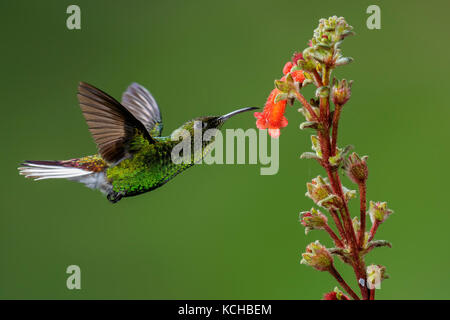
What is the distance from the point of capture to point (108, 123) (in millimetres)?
1833

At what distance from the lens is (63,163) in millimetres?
2131

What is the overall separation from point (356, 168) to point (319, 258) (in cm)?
24

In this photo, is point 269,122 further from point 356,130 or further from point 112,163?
point 356,130

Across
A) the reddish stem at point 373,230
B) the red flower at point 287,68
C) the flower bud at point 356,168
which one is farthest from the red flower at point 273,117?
the reddish stem at point 373,230

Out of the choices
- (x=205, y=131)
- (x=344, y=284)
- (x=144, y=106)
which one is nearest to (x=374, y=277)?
(x=344, y=284)

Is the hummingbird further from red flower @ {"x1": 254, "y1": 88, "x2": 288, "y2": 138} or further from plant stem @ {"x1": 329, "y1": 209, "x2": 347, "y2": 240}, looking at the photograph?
plant stem @ {"x1": 329, "y1": 209, "x2": 347, "y2": 240}

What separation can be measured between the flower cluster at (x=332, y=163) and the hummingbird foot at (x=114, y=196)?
1.03 m

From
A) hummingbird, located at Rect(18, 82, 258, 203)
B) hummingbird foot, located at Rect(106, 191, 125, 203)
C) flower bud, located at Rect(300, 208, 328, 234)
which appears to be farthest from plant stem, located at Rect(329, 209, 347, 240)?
hummingbird foot, located at Rect(106, 191, 125, 203)

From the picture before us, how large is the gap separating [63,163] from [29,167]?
18cm

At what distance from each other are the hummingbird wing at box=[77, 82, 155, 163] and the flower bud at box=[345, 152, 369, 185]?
0.89 metres

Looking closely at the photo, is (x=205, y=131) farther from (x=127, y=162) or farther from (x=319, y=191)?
(x=319, y=191)

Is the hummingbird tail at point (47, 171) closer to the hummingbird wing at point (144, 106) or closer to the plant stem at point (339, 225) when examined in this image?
the hummingbird wing at point (144, 106)

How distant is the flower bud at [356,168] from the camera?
1.19 m

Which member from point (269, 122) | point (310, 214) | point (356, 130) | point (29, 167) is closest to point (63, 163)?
point (29, 167)
